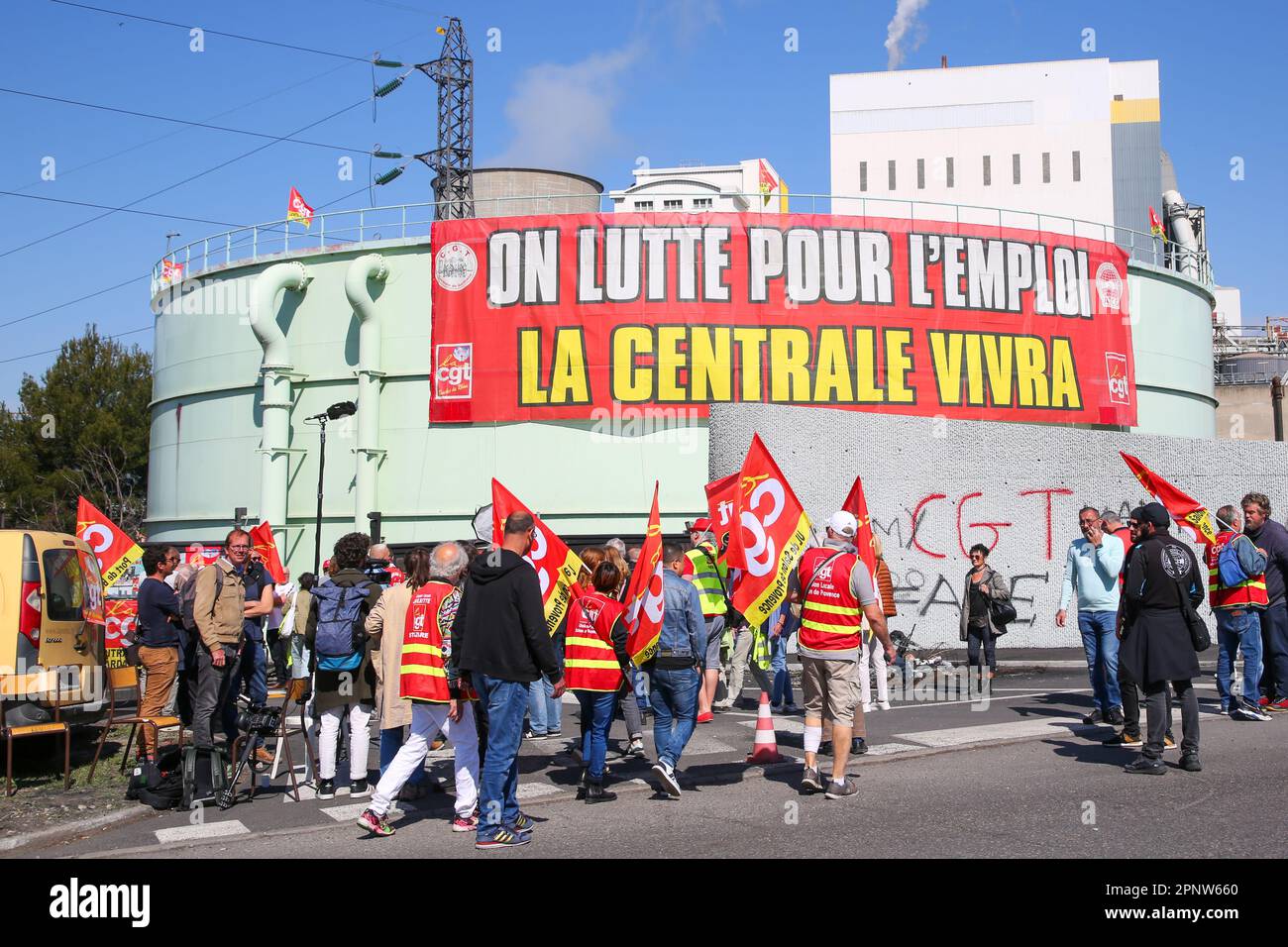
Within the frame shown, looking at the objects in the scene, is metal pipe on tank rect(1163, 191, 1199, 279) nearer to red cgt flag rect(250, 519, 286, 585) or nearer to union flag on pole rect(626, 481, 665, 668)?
red cgt flag rect(250, 519, 286, 585)

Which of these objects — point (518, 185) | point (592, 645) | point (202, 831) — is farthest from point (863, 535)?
point (518, 185)

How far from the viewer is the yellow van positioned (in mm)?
9484

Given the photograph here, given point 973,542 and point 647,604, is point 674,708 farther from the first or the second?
point 973,542

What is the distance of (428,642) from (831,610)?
2846 millimetres

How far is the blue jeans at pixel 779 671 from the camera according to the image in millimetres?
12141

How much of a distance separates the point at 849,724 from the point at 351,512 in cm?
2054

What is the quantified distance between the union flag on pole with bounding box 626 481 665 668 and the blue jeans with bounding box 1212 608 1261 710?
6075mm

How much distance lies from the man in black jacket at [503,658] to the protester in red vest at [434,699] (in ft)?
0.98

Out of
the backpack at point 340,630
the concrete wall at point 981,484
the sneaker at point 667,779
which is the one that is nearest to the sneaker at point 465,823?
the sneaker at point 667,779

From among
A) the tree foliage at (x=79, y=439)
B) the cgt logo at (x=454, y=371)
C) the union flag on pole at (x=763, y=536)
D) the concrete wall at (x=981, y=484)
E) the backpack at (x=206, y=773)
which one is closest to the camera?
the backpack at (x=206, y=773)

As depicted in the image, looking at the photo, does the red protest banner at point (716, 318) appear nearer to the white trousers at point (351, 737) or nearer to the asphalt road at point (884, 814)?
the asphalt road at point (884, 814)
